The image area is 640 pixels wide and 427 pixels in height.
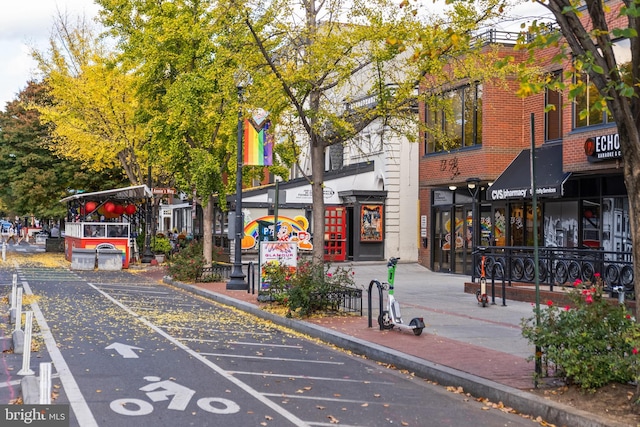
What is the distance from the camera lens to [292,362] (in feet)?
36.1

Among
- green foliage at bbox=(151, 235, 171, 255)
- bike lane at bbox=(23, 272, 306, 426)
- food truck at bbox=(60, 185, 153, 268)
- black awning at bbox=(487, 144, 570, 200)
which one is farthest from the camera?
green foliage at bbox=(151, 235, 171, 255)

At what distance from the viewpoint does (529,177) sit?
23047 millimetres

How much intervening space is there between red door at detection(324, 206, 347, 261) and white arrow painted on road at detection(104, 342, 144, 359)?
2370cm

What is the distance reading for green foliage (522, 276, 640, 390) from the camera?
7926mm

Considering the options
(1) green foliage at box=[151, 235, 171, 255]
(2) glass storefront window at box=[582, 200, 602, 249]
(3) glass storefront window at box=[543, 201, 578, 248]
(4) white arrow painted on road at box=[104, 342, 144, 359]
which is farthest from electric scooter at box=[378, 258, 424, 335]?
(1) green foliage at box=[151, 235, 171, 255]

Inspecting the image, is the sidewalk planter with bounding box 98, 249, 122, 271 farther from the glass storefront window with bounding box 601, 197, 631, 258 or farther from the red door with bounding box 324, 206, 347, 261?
the glass storefront window with bounding box 601, 197, 631, 258

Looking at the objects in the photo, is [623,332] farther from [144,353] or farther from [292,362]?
[144,353]

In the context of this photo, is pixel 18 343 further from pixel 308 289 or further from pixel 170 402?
pixel 308 289

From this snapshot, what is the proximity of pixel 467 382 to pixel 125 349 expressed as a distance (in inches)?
203

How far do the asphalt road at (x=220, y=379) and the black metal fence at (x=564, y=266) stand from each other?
6.69m

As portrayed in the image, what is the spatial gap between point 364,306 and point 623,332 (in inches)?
397

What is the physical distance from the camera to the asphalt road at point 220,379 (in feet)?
25.3

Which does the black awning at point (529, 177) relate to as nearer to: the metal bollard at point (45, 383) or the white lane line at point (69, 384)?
the white lane line at point (69, 384)

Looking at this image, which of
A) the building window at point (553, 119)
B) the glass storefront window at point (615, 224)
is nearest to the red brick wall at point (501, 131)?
the building window at point (553, 119)
